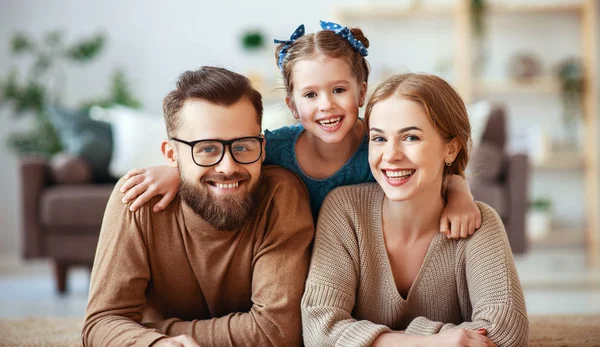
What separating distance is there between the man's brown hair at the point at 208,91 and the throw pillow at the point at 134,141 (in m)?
2.15

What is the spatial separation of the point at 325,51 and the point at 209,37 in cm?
366

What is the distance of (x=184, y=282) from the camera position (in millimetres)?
1840

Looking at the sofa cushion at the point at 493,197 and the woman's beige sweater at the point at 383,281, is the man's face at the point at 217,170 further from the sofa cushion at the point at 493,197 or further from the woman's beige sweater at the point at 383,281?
the sofa cushion at the point at 493,197

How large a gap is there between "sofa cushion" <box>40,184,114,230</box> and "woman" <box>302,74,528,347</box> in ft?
6.92

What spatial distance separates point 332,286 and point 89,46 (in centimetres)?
371

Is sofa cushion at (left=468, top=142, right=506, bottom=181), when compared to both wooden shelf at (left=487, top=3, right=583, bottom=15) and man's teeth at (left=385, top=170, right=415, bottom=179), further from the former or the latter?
man's teeth at (left=385, top=170, right=415, bottom=179)

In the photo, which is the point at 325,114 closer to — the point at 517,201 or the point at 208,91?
the point at 208,91

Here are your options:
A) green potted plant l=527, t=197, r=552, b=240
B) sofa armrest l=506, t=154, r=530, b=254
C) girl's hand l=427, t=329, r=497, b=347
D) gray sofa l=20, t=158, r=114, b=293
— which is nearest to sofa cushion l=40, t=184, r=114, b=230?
gray sofa l=20, t=158, r=114, b=293

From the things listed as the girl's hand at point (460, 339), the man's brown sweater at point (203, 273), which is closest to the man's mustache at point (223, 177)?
the man's brown sweater at point (203, 273)

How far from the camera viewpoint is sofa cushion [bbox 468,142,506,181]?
3.70 meters

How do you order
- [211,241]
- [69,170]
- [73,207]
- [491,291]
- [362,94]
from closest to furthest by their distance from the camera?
[491,291], [211,241], [362,94], [73,207], [69,170]

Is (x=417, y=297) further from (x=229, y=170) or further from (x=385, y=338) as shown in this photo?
(x=229, y=170)

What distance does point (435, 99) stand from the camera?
1.76m

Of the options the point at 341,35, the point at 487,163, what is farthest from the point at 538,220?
the point at 341,35
